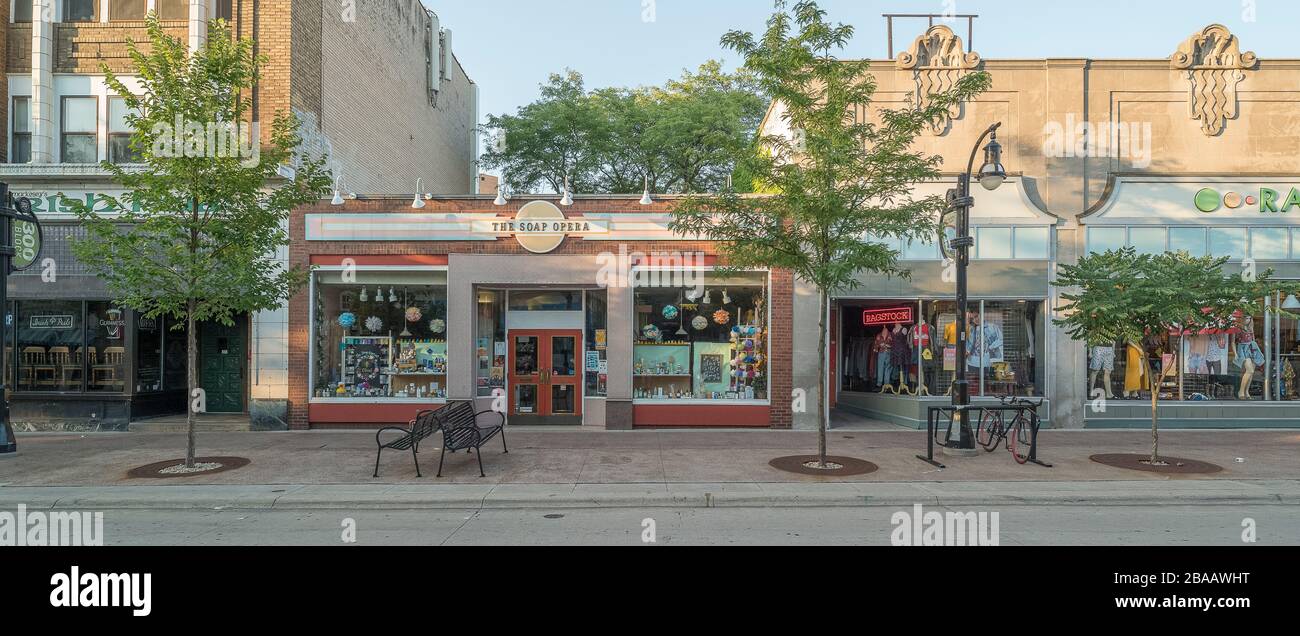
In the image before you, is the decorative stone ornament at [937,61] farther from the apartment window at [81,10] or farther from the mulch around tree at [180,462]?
the apartment window at [81,10]

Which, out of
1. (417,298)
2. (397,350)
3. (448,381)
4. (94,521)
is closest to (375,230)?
(417,298)

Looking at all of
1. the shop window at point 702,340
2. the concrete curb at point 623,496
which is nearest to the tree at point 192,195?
the concrete curb at point 623,496

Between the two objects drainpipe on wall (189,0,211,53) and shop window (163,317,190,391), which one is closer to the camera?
drainpipe on wall (189,0,211,53)

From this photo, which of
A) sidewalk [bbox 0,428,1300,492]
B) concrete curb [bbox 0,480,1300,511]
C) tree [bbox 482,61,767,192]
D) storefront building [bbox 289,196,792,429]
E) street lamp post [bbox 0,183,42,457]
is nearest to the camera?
concrete curb [bbox 0,480,1300,511]

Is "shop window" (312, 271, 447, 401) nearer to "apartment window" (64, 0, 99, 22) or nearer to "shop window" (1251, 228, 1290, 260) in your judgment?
"apartment window" (64, 0, 99, 22)

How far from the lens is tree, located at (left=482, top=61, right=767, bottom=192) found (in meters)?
27.3

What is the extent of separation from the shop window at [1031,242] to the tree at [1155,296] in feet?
13.5

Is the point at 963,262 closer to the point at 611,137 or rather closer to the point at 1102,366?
the point at 1102,366

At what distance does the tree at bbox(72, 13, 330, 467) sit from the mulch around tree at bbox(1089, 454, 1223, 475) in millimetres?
13381

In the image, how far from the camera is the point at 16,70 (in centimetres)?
1512

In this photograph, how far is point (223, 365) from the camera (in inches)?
626

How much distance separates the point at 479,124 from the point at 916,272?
21.2 m

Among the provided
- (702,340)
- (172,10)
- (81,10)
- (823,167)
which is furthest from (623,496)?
(81,10)

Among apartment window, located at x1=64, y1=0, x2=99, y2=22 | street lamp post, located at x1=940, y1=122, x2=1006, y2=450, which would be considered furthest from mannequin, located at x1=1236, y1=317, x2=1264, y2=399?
apartment window, located at x1=64, y1=0, x2=99, y2=22
